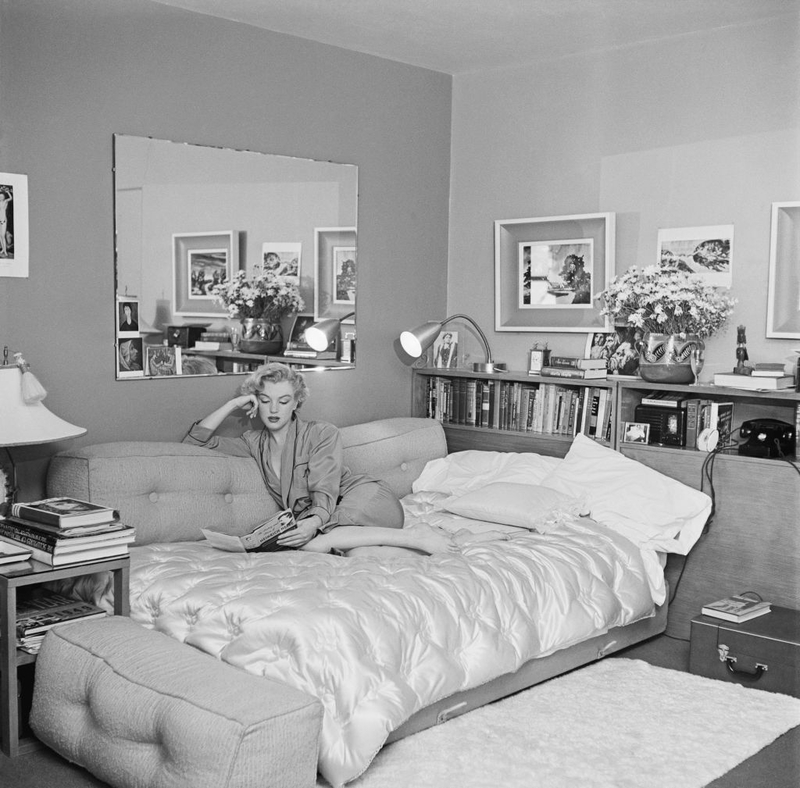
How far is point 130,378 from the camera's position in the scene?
3.92 meters

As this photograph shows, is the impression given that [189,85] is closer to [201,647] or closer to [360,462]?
[360,462]

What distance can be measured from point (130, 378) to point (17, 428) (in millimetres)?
749

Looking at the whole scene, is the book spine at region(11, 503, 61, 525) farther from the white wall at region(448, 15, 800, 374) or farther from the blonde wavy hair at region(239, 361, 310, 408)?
the white wall at region(448, 15, 800, 374)

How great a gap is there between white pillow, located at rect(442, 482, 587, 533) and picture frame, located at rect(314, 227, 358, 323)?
1119 millimetres

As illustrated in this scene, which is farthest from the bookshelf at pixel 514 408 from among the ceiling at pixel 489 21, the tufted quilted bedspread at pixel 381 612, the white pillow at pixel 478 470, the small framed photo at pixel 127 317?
the small framed photo at pixel 127 317

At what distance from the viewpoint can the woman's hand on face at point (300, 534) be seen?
359 cm

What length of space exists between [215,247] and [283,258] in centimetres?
35

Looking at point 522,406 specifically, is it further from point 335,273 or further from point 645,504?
point 335,273

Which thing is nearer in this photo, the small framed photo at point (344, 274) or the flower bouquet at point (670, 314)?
the flower bouquet at point (670, 314)

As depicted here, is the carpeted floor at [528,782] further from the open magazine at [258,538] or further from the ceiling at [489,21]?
the ceiling at [489,21]

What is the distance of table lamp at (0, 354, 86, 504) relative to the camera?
3.20m

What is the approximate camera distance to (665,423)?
4.14 meters

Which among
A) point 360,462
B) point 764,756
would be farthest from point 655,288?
point 764,756

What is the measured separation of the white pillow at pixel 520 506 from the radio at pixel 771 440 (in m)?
0.69
